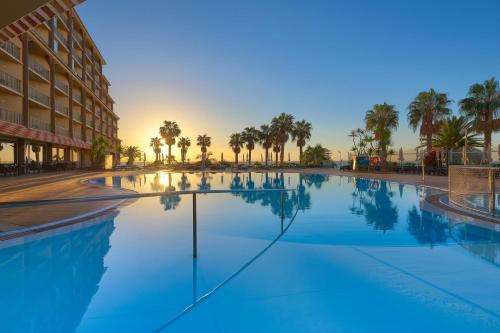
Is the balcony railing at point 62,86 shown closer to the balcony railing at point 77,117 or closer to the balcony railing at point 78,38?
the balcony railing at point 77,117

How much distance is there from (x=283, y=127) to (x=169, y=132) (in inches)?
896

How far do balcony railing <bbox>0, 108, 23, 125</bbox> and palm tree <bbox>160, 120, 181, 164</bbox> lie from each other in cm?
3350

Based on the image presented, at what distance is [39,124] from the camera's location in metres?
24.0

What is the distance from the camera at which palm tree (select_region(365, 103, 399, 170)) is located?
3162 centimetres

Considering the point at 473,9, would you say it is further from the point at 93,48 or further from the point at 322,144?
the point at 93,48

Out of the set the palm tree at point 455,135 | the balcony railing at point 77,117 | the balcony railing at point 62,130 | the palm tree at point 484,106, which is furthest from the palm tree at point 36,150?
the palm tree at point 484,106

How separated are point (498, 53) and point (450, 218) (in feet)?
66.6

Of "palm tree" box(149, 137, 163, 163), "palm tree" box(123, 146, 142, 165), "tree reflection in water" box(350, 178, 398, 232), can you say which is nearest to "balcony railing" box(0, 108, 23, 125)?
"tree reflection in water" box(350, 178, 398, 232)

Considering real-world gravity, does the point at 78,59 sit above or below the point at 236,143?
above

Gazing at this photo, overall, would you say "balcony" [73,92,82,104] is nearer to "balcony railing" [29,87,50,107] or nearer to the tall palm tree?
"balcony railing" [29,87,50,107]

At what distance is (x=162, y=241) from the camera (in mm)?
6410

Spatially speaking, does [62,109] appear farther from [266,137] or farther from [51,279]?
[266,137]

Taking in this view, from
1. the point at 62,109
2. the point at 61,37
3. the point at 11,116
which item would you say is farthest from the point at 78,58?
the point at 11,116

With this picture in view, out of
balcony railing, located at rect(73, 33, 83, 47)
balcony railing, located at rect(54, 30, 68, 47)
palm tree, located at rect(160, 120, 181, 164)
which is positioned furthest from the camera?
palm tree, located at rect(160, 120, 181, 164)
